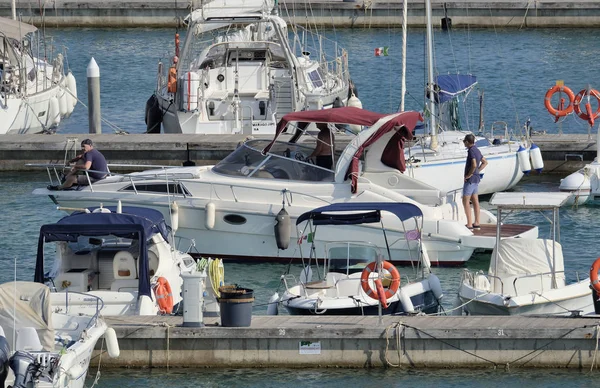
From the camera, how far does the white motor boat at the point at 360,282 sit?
57.1 feet

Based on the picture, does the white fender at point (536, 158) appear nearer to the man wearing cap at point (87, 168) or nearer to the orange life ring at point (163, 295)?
the man wearing cap at point (87, 168)

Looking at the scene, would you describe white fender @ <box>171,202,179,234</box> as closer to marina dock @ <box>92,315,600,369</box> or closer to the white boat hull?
the white boat hull

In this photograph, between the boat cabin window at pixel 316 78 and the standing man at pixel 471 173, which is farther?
the boat cabin window at pixel 316 78

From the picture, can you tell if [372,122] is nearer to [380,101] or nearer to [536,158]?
[536,158]

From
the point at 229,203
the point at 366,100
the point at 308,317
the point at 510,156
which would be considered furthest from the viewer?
the point at 366,100

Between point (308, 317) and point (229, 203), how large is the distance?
203 inches

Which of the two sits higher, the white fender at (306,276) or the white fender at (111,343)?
the white fender at (111,343)

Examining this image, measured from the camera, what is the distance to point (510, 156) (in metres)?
26.2

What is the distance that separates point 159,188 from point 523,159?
734cm

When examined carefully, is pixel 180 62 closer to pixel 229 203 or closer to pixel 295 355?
pixel 229 203

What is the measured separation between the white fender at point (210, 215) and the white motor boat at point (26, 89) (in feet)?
37.2

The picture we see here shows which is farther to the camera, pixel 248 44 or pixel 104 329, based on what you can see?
pixel 248 44

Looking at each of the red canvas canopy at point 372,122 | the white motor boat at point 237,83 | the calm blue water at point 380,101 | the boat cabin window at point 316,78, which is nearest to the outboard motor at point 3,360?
the calm blue water at point 380,101

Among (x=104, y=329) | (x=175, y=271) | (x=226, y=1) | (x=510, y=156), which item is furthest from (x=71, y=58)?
(x=104, y=329)
